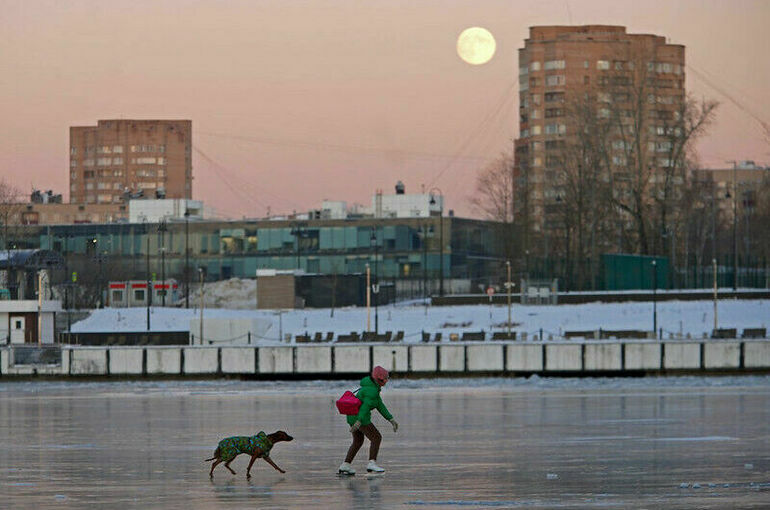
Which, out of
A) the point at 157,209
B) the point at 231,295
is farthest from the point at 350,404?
the point at 157,209

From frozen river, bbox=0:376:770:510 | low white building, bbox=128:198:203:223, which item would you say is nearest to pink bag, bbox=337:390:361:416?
frozen river, bbox=0:376:770:510

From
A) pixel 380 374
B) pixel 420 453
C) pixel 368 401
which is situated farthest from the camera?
pixel 420 453

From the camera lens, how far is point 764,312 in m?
92.8

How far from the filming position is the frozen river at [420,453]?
21.4 meters

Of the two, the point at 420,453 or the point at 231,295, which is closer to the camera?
the point at 420,453

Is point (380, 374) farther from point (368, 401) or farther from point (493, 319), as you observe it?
point (493, 319)

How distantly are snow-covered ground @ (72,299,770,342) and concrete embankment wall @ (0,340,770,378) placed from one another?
42.6 feet

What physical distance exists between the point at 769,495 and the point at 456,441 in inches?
446

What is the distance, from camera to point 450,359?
238 ft

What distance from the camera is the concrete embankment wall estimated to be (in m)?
71.9

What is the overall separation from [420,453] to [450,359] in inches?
1735

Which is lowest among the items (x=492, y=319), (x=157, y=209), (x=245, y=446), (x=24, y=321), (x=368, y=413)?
(x=492, y=319)

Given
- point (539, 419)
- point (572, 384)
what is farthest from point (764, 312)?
point (539, 419)

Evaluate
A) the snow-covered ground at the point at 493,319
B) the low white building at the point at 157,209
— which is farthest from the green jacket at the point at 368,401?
the low white building at the point at 157,209
